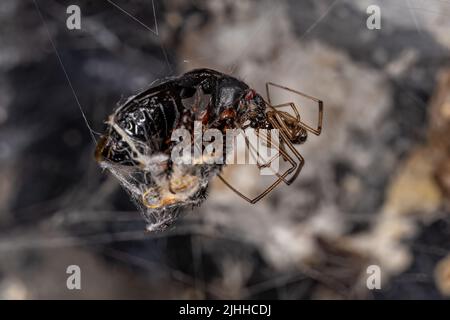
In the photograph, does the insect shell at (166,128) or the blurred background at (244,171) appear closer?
→ the insect shell at (166,128)

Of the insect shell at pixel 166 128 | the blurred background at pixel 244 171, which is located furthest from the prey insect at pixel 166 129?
the blurred background at pixel 244 171

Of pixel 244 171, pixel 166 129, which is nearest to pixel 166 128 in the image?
pixel 166 129

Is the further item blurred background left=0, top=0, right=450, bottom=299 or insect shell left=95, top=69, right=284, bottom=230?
blurred background left=0, top=0, right=450, bottom=299

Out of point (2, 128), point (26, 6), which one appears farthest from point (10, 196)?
point (26, 6)

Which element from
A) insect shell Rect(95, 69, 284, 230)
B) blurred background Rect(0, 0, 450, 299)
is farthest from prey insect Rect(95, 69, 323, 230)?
blurred background Rect(0, 0, 450, 299)

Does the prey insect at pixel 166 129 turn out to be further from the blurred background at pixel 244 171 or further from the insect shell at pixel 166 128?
the blurred background at pixel 244 171

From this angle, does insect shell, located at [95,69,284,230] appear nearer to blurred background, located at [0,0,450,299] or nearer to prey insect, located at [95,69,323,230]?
Result: prey insect, located at [95,69,323,230]

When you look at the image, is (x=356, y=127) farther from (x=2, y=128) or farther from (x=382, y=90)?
(x=2, y=128)
